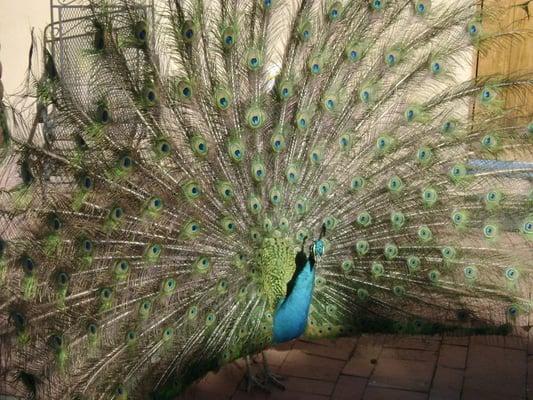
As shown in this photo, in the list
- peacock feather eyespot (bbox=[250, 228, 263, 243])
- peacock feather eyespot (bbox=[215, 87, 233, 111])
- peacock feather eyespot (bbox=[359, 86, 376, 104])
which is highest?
peacock feather eyespot (bbox=[359, 86, 376, 104])

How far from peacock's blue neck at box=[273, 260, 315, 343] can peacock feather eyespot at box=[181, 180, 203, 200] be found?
21.4 inches

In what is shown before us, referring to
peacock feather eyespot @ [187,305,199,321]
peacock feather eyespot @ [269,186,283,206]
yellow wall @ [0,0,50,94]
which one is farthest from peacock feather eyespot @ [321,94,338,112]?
yellow wall @ [0,0,50,94]

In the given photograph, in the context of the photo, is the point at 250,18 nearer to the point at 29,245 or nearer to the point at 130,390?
the point at 29,245

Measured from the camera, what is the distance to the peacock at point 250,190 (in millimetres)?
2701

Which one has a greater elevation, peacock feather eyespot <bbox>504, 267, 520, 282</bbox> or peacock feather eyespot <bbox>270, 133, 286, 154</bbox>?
peacock feather eyespot <bbox>270, 133, 286, 154</bbox>

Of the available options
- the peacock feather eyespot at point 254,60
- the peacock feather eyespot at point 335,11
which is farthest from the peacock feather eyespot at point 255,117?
the peacock feather eyespot at point 335,11

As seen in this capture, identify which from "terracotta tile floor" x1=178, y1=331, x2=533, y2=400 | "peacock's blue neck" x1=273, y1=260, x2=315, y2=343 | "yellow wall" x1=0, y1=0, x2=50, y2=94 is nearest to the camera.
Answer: "peacock's blue neck" x1=273, y1=260, x2=315, y2=343

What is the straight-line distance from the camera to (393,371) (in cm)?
353

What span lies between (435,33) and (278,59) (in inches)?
29.1

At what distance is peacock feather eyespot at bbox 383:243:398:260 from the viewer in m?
3.16

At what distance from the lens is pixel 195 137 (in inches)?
116

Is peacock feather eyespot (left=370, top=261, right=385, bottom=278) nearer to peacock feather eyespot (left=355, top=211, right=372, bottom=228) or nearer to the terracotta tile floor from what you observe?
peacock feather eyespot (left=355, top=211, right=372, bottom=228)

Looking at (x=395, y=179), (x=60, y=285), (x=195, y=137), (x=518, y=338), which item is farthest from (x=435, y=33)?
(x=60, y=285)

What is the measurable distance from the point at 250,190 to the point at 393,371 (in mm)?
1234
